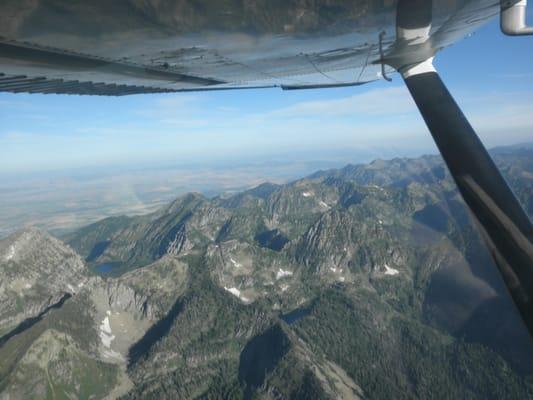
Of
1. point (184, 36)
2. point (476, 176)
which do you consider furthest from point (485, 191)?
point (184, 36)

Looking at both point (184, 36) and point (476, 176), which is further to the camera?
point (476, 176)

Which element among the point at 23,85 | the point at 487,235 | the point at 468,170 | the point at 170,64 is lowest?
the point at 487,235

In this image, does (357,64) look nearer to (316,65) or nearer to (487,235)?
(316,65)

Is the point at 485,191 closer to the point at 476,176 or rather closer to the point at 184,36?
the point at 476,176

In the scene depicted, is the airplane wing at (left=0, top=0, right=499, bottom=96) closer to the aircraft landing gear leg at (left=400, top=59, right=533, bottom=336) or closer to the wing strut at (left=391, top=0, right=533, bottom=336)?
the wing strut at (left=391, top=0, right=533, bottom=336)

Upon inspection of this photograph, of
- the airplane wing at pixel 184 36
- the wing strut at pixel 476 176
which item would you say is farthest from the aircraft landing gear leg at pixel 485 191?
the airplane wing at pixel 184 36

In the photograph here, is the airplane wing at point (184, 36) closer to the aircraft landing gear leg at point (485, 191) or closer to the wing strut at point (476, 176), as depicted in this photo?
the wing strut at point (476, 176)

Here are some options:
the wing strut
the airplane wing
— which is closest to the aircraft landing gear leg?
the wing strut

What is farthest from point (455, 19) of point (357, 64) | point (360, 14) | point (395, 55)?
point (357, 64)
